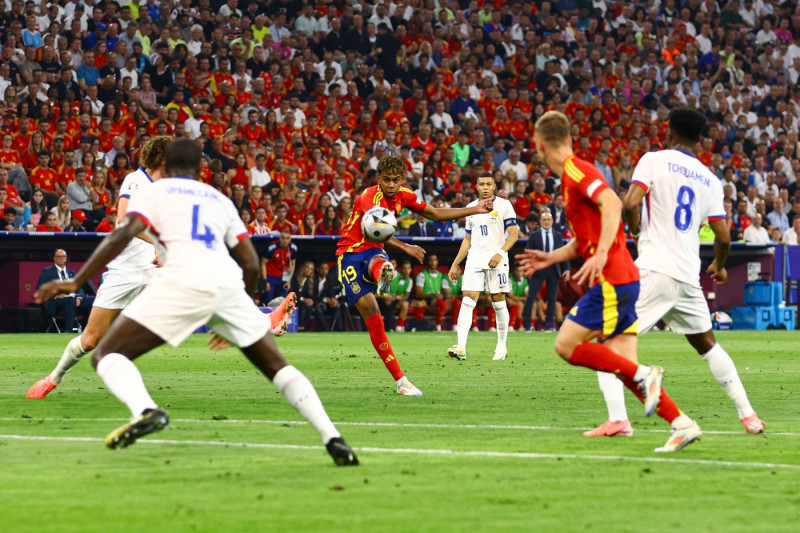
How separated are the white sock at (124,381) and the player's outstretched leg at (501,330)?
35.8 feet

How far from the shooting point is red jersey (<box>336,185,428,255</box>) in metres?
12.2

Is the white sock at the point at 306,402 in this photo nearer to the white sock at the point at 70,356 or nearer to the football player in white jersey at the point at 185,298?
the football player in white jersey at the point at 185,298

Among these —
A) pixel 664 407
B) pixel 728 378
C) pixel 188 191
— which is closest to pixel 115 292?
pixel 188 191

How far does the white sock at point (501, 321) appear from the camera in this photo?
58.6 feet

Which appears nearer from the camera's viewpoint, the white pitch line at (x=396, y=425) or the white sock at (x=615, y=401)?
the white sock at (x=615, y=401)

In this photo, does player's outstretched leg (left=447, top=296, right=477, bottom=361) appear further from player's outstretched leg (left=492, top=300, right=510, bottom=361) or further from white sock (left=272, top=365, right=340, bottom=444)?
white sock (left=272, top=365, right=340, bottom=444)

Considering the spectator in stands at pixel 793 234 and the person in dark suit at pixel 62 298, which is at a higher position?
the spectator in stands at pixel 793 234

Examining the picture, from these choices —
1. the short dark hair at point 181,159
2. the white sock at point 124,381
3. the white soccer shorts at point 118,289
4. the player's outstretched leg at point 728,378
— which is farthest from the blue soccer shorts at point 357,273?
the white sock at point 124,381

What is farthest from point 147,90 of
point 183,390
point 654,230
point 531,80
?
point 654,230

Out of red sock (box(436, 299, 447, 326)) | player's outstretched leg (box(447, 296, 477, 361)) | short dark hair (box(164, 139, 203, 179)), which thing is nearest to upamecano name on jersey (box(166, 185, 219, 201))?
A: short dark hair (box(164, 139, 203, 179))

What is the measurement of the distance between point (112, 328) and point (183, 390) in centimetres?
512

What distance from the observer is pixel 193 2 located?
29531mm

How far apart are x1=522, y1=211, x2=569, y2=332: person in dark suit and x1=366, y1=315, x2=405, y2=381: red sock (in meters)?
14.0

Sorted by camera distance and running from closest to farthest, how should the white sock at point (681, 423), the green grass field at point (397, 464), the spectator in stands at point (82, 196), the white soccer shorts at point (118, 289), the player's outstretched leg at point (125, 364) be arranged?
the green grass field at point (397, 464), the player's outstretched leg at point (125, 364), the white sock at point (681, 423), the white soccer shorts at point (118, 289), the spectator in stands at point (82, 196)
